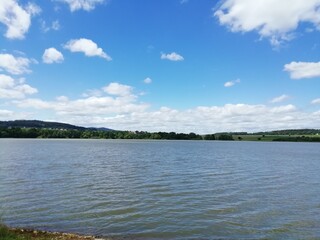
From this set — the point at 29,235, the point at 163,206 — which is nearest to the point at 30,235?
the point at 29,235

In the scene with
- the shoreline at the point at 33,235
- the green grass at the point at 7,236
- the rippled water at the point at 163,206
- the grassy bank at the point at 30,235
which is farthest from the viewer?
the rippled water at the point at 163,206

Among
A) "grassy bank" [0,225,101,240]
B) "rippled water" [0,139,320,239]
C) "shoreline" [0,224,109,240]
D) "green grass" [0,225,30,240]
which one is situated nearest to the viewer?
"green grass" [0,225,30,240]

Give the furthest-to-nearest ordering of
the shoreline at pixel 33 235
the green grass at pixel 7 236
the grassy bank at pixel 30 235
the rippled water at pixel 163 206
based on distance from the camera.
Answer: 1. the rippled water at pixel 163 206
2. the shoreline at pixel 33 235
3. the grassy bank at pixel 30 235
4. the green grass at pixel 7 236

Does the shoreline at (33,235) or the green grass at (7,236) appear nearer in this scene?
the green grass at (7,236)

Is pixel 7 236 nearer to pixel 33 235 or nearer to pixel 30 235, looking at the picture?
pixel 30 235

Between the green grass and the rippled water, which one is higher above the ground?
the green grass

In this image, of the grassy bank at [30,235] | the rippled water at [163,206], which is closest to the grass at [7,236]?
the grassy bank at [30,235]

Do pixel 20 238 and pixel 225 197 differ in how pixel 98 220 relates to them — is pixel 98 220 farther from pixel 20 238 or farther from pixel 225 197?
pixel 225 197

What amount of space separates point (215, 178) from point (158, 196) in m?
12.6

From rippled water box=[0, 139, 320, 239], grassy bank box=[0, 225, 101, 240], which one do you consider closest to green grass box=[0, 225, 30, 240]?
grassy bank box=[0, 225, 101, 240]

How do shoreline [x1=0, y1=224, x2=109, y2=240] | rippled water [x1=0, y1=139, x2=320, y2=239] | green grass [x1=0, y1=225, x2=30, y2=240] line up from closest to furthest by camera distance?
1. green grass [x1=0, y1=225, x2=30, y2=240]
2. shoreline [x1=0, y1=224, x2=109, y2=240]
3. rippled water [x1=0, y1=139, x2=320, y2=239]

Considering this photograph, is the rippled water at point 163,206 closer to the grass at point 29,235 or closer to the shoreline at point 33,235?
the shoreline at point 33,235

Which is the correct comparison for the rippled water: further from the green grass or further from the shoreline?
the green grass

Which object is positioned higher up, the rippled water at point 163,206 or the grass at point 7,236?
the grass at point 7,236
